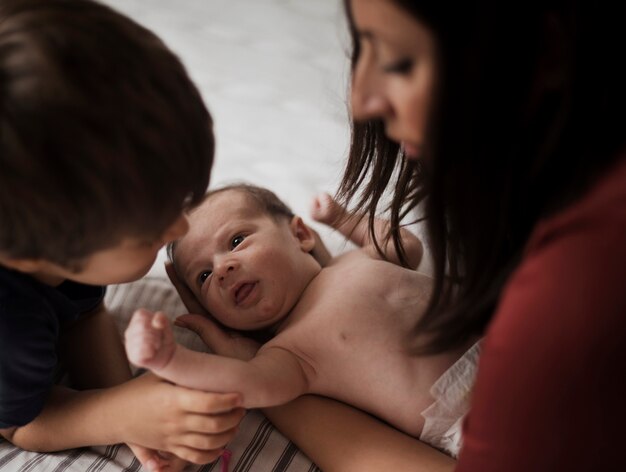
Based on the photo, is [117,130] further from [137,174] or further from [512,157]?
[512,157]

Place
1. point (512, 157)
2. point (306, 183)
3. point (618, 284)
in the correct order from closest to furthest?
1. point (618, 284)
2. point (512, 157)
3. point (306, 183)

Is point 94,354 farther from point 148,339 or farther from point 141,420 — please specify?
point 148,339

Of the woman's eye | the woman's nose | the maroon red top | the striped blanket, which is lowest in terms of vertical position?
the striped blanket

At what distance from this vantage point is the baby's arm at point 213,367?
781mm

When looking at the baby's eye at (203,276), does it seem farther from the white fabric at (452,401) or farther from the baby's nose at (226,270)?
the white fabric at (452,401)

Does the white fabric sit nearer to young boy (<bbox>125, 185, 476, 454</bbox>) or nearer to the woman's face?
young boy (<bbox>125, 185, 476, 454</bbox>)

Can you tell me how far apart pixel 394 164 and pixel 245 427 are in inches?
16.9

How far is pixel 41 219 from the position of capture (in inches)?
27.6

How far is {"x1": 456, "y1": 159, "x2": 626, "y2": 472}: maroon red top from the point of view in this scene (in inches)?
22.4

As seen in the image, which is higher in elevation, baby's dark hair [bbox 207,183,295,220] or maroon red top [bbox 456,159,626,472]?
maroon red top [bbox 456,159,626,472]

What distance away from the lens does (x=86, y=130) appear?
664 millimetres

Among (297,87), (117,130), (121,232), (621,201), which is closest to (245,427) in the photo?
(121,232)

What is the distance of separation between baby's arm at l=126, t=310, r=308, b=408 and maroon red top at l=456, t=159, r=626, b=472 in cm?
31

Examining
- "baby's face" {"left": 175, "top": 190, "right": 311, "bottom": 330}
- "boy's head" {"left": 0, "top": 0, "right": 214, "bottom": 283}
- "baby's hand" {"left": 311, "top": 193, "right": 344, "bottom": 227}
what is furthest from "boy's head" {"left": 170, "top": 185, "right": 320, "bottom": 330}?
"boy's head" {"left": 0, "top": 0, "right": 214, "bottom": 283}
